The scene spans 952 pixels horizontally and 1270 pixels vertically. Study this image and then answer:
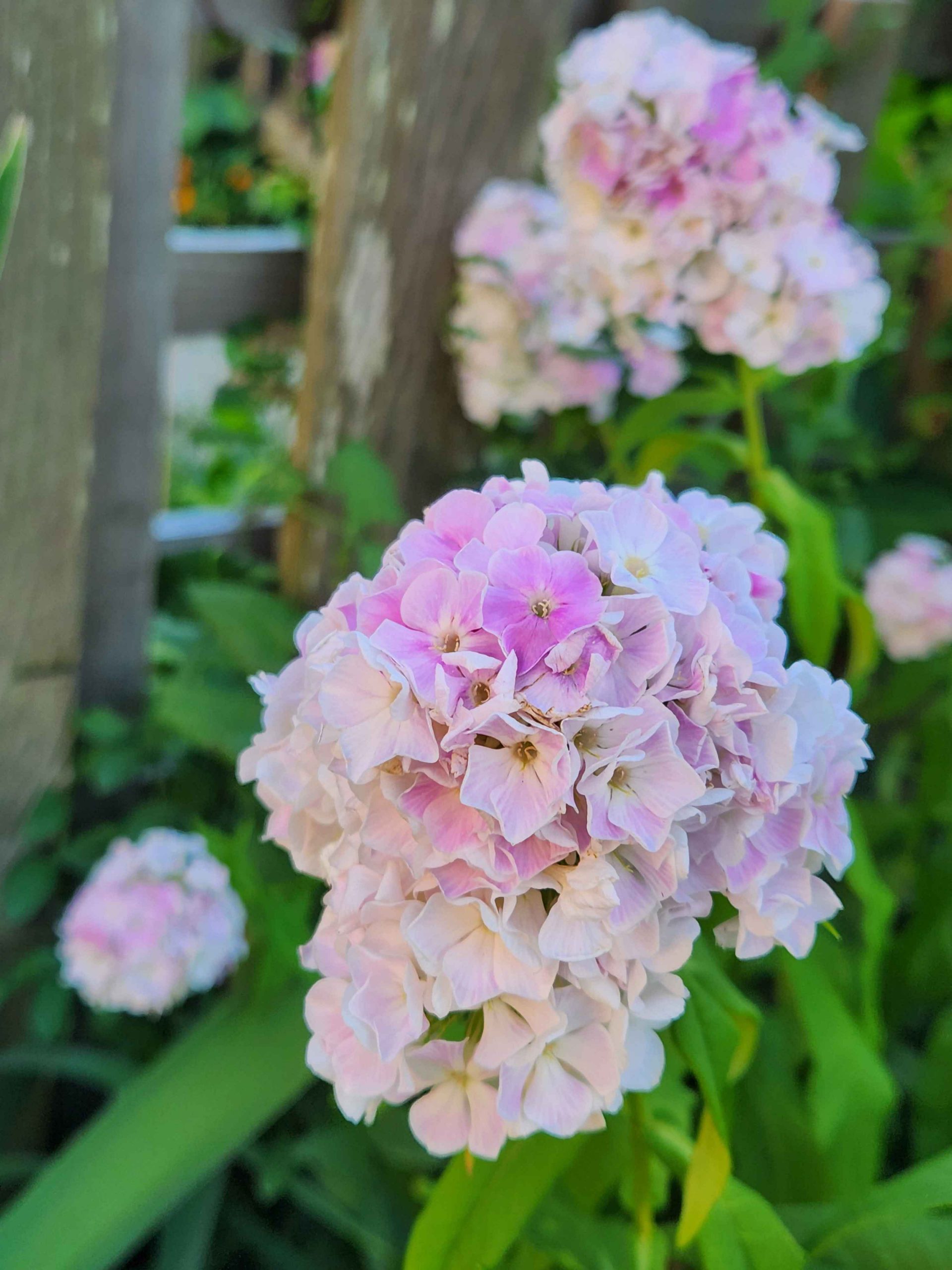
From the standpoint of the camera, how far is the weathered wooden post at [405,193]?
0.80 meters

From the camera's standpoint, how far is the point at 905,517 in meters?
1.19

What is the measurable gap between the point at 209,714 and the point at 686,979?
1.57 ft

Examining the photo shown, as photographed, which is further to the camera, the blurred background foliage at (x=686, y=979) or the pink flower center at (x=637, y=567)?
the blurred background foliage at (x=686, y=979)

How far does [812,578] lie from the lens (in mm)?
638

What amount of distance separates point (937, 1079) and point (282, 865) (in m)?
0.53

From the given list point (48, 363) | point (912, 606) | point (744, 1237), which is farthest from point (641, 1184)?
point (912, 606)

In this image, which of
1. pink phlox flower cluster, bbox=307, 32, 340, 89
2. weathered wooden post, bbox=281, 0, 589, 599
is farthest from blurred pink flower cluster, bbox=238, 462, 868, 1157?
pink phlox flower cluster, bbox=307, 32, 340, 89

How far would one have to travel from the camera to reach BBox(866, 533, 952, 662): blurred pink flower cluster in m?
0.99

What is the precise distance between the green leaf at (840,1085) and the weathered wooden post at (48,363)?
23.5 inches

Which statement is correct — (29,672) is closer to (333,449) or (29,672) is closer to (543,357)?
(333,449)

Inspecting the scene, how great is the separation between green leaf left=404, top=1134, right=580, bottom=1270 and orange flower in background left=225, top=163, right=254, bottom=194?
2.53 m

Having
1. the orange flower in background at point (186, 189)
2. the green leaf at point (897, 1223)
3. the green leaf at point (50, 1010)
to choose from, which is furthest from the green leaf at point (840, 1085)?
the orange flower in background at point (186, 189)

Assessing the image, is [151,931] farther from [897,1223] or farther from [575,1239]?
[897,1223]

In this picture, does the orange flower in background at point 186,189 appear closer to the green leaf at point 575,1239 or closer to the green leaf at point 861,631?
the green leaf at point 861,631
